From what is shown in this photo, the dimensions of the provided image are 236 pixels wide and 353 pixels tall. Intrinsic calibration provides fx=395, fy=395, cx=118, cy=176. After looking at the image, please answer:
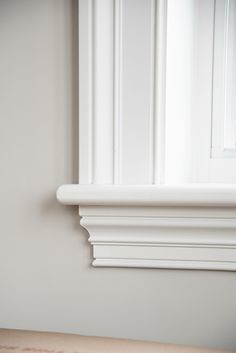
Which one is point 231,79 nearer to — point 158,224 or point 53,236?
point 158,224

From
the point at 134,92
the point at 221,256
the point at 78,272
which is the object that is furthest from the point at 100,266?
the point at 134,92

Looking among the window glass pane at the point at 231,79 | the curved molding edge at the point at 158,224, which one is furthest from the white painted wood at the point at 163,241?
the window glass pane at the point at 231,79

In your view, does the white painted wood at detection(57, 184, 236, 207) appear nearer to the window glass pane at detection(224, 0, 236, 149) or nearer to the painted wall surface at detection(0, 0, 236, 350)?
the painted wall surface at detection(0, 0, 236, 350)

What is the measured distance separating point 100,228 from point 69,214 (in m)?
0.08

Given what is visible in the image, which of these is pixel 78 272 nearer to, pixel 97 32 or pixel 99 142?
pixel 99 142

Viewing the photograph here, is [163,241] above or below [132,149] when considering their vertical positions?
below

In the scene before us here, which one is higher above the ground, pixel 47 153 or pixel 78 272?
pixel 47 153

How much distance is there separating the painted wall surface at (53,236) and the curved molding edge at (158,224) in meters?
0.04

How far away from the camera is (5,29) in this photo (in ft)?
2.49

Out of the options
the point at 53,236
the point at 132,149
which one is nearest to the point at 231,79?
the point at 132,149

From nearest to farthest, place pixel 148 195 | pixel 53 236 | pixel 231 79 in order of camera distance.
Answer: pixel 148 195 → pixel 53 236 → pixel 231 79

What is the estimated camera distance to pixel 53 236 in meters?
0.76

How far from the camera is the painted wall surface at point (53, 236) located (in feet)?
2.38

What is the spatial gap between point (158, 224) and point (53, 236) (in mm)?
210
